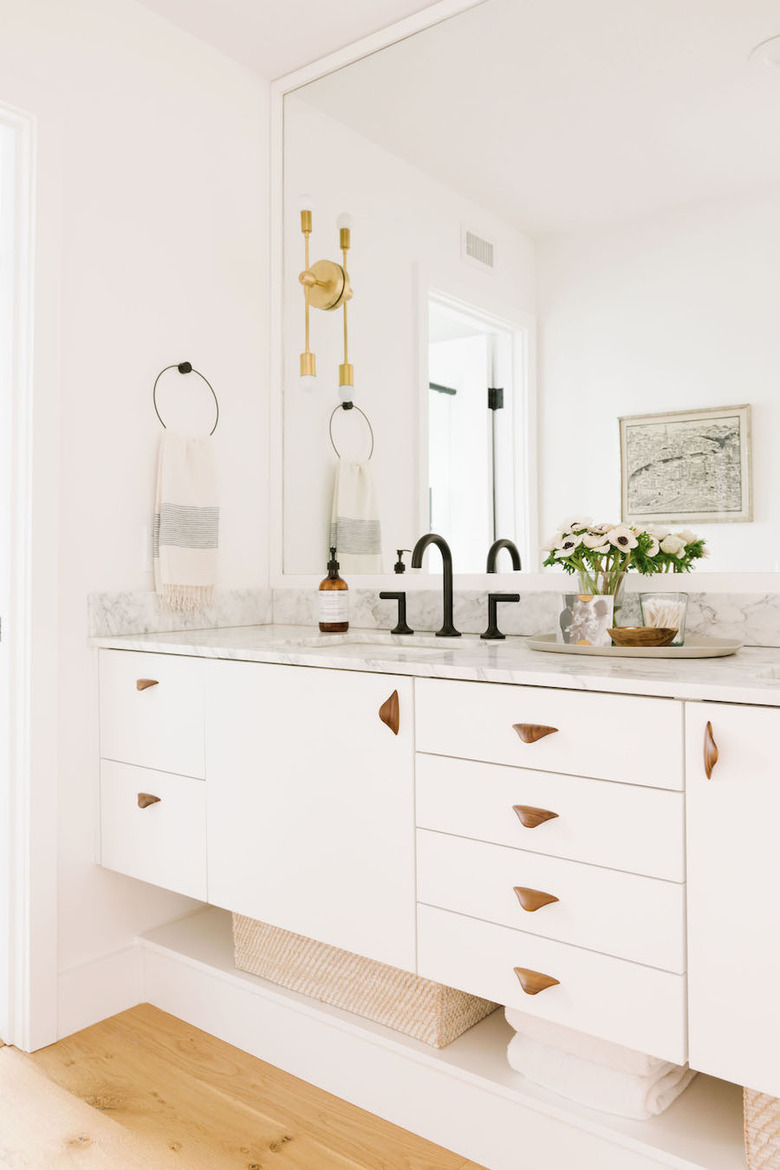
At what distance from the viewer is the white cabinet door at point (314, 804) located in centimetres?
154

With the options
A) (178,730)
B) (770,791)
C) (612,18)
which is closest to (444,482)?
(178,730)

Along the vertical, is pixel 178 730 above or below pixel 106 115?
below

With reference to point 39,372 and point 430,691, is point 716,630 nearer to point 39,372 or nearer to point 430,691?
point 430,691

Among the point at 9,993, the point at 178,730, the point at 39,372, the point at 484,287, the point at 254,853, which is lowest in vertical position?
the point at 9,993

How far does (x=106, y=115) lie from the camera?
2102 millimetres

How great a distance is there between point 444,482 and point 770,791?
4.18ft

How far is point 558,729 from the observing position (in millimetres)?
1331

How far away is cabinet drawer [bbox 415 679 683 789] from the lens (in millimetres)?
1230

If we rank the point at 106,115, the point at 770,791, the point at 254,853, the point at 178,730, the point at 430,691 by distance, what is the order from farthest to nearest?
the point at 106,115, the point at 178,730, the point at 254,853, the point at 430,691, the point at 770,791

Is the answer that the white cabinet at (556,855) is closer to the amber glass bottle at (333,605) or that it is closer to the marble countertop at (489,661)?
the marble countertop at (489,661)

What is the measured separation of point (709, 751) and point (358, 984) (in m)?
0.98

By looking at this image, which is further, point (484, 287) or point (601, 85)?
point (484, 287)

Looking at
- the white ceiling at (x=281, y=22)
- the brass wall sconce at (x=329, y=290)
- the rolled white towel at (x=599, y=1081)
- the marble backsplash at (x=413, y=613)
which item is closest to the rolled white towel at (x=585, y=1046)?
the rolled white towel at (x=599, y=1081)

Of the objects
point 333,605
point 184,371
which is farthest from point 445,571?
point 184,371
